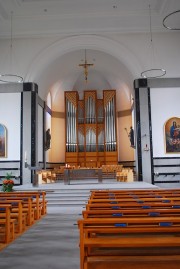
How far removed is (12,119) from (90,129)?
22.4 feet

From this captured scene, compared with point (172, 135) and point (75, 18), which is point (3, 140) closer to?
point (75, 18)

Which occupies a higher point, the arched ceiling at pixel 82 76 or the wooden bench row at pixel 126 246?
the arched ceiling at pixel 82 76

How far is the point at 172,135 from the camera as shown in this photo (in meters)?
13.6

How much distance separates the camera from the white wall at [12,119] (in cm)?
1390

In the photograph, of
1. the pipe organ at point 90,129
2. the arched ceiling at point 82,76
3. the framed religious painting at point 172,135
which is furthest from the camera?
the pipe organ at point 90,129

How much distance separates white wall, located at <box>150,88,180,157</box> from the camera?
44.8 feet

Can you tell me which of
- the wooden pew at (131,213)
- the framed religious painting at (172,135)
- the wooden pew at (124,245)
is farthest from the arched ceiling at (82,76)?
the wooden pew at (124,245)

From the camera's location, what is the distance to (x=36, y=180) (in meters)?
11.7

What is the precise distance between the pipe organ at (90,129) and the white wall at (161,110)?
588cm

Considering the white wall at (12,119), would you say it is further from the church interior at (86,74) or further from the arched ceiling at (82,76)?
the arched ceiling at (82,76)

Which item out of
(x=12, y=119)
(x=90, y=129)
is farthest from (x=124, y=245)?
(x=90, y=129)

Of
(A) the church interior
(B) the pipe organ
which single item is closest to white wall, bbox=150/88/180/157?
(A) the church interior

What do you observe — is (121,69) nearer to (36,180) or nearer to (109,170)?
(109,170)

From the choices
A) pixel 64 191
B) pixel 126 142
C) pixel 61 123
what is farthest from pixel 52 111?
A: pixel 64 191
